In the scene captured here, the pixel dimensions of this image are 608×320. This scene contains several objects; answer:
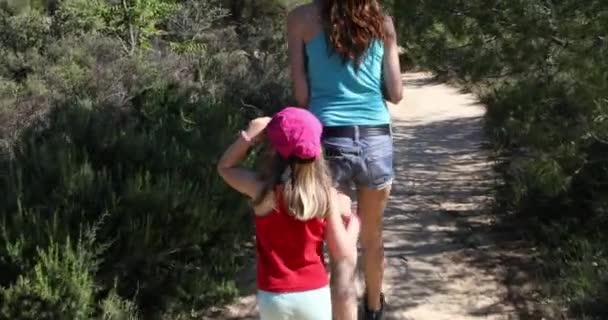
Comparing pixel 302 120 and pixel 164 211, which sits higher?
pixel 302 120

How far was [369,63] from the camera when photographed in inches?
146

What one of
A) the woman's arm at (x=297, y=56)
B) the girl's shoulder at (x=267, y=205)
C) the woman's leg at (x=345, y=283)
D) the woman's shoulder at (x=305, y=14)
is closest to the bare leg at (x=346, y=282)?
the woman's leg at (x=345, y=283)

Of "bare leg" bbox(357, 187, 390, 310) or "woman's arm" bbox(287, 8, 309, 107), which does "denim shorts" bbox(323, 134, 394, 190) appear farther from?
"woman's arm" bbox(287, 8, 309, 107)

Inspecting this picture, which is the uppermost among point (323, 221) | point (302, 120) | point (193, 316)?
point (302, 120)

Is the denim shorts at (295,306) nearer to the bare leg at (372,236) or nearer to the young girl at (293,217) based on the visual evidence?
the young girl at (293,217)

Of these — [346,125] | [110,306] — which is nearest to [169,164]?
[110,306]

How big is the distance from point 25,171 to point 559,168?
2614 millimetres

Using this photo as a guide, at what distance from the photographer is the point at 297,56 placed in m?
3.73

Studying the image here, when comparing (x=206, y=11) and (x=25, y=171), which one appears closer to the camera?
(x=25, y=171)

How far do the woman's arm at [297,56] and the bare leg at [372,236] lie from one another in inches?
16.7

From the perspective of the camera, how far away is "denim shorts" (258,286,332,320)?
320 cm

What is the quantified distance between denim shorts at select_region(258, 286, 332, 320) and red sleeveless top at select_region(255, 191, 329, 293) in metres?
0.02

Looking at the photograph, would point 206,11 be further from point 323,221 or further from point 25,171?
point 323,221

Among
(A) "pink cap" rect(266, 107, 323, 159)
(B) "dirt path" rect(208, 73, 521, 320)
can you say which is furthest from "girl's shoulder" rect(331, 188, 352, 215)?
(B) "dirt path" rect(208, 73, 521, 320)
